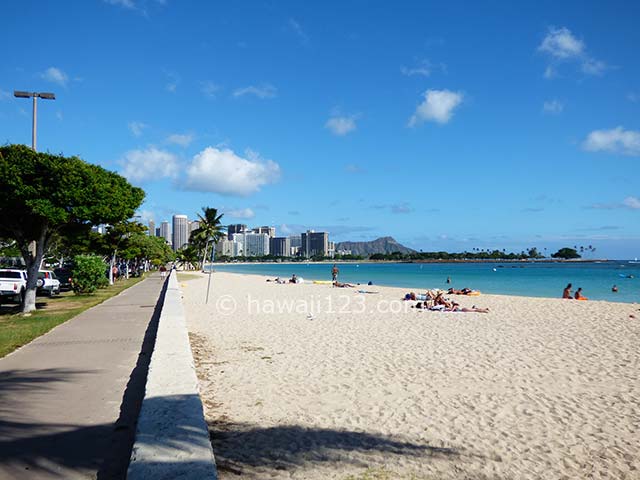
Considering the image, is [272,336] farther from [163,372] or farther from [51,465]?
[51,465]

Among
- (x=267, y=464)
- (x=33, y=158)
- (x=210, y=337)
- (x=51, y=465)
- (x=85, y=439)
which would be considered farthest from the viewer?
(x=33, y=158)

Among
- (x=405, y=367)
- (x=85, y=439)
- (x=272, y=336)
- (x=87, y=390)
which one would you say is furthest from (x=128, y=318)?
(x=85, y=439)

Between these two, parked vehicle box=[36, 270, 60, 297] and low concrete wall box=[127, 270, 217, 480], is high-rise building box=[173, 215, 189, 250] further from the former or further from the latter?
low concrete wall box=[127, 270, 217, 480]

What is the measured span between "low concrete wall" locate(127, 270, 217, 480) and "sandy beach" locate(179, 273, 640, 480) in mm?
416

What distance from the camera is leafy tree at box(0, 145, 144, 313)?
42.3 feet

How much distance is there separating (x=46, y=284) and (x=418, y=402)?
2099 cm

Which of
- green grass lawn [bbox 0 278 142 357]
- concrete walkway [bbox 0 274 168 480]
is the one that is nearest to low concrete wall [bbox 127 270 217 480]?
concrete walkway [bbox 0 274 168 480]

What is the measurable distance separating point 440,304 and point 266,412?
14.0m

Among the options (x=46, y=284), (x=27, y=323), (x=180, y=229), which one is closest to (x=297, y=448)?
(x=27, y=323)

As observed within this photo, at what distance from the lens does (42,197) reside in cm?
1313

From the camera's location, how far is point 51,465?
12.8 ft

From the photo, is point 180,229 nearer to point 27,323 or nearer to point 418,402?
point 27,323

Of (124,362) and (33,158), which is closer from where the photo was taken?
(124,362)

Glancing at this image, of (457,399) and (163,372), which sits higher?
(163,372)
